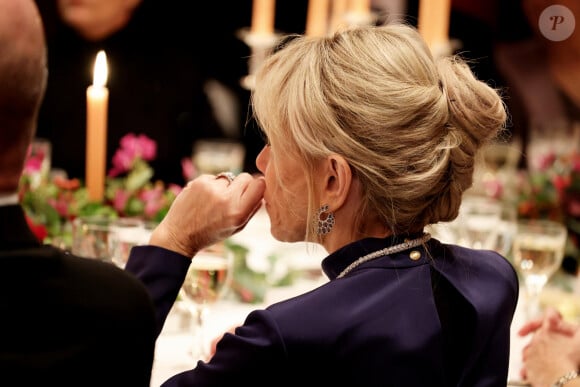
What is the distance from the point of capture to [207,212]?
4.65ft

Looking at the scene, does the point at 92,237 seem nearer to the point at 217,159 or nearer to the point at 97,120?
the point at 97,120

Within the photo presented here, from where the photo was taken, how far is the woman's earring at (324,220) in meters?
1.33

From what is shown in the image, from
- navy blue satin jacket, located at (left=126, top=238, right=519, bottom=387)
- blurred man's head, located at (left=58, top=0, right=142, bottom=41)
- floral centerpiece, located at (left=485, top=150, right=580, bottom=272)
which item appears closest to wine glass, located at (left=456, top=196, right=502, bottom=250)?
floral centerpiece, located at (left=485, top=150, right=580, bottom=272)

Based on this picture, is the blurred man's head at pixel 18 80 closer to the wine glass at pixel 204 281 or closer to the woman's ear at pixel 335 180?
the woman's ear at pixel 335 180

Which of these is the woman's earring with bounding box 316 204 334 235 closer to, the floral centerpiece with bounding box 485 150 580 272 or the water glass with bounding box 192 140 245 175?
the floral centerpiece with bounding box 485 150 580 272

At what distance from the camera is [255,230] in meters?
2.72

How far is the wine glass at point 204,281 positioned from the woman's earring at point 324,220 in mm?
308

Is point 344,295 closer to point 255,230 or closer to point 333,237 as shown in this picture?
point 333,237

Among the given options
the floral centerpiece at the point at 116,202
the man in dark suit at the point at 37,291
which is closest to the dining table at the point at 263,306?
the floral centerpiece at the point at 116,202

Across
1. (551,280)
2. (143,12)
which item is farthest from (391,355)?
(143,12)

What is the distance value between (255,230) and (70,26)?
2.09 m

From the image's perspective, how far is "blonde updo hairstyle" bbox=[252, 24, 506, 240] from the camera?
1236mm

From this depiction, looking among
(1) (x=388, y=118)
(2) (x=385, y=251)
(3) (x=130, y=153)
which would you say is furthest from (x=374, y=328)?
(3) (x=130, y=153)

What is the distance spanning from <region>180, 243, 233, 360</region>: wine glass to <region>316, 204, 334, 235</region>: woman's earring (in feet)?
1.01
